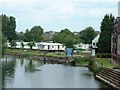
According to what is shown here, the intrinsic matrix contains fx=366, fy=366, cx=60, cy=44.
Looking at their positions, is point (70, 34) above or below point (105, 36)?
above

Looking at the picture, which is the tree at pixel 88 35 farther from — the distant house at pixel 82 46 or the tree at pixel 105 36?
the tree at pixel 105 36

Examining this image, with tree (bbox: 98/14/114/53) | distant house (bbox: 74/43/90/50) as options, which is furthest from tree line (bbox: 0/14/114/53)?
distant house (bbox: 74/43/90/50)

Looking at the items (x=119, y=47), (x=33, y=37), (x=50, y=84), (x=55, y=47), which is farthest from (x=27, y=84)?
(x=33, y=37)

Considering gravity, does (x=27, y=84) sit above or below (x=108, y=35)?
below

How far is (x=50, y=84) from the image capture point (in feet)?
133

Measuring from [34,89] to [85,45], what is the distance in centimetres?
7555

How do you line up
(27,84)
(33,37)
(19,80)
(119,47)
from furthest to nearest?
(33,37), (119,47), (19,80), (27,84)

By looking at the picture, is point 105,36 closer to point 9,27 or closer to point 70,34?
point 70,34

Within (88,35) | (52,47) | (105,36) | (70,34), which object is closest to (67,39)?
(52,47)

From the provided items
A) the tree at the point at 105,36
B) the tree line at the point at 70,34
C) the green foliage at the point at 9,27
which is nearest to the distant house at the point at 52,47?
the tree line at the point at 70,34

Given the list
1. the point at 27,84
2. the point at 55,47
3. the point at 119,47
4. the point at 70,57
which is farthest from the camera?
the point at 55,47

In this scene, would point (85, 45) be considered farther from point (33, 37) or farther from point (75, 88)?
point (75, 88)

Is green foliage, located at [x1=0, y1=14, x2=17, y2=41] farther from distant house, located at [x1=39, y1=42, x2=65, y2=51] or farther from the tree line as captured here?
distant house, located at [x1=39, y1=42, x2=65, y2=51]

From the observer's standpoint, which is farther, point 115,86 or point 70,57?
point 70,57
